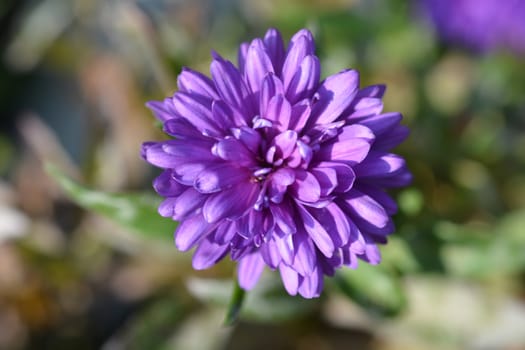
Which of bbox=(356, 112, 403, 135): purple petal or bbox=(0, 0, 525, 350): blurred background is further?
bbox=(0, 0, 525, 350): blurred background

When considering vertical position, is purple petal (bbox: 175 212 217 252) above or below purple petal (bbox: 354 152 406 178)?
below

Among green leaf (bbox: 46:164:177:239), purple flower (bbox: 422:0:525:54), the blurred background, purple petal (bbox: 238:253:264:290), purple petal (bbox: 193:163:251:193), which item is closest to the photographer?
purple petal (bbox: 193:163:251:193)

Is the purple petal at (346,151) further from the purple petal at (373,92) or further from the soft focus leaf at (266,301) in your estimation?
the soft focus leaf at (266,301)

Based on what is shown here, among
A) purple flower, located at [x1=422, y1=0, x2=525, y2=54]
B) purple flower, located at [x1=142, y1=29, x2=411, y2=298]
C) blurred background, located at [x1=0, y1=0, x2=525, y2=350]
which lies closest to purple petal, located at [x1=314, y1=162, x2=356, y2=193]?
purple flower, located at [x1=142, y1=29, x2=411, y2=298]

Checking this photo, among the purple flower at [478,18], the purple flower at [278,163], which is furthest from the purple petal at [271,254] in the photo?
the purple flower at [478,18]

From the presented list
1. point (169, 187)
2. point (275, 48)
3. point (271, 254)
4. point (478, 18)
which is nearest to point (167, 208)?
point (169, 187)

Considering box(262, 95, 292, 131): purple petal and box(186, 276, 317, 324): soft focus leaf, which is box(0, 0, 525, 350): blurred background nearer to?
box(186, 276, 317, 324): soft focus leaf
